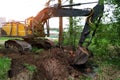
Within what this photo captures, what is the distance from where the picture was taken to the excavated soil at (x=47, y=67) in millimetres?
12919

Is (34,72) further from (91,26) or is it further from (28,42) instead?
(28,42)

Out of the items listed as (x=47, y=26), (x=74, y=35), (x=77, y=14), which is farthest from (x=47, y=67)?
(x=74, y=35)

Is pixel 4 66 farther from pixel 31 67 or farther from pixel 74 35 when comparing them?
pixel 74 35

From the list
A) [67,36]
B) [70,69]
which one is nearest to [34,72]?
[70,69]

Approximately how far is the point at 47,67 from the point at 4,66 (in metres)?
1.72

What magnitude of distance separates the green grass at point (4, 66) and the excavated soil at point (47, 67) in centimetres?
17

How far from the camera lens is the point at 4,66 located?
13.0m

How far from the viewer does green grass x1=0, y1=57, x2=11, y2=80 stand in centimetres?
1238

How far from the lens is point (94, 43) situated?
15.5 metres

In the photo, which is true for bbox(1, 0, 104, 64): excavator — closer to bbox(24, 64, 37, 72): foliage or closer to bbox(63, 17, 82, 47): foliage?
bbox(63, 17, 82, 47): foliage

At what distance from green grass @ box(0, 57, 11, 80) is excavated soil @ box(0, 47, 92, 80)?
170 mm

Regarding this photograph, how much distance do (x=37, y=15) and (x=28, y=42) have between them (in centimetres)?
167

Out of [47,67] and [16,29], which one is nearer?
[47,67]

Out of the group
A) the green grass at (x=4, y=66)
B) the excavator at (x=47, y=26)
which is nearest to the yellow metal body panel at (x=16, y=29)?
the excavator at (x=47, y=26)
